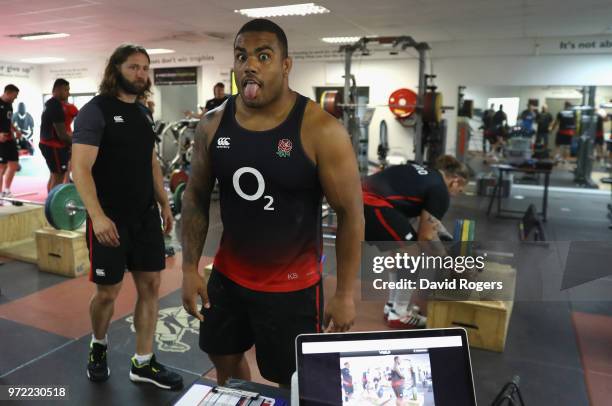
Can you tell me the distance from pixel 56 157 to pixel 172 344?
3.48 m

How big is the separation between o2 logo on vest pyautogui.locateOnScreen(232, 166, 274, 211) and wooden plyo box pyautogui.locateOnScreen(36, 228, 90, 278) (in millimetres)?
2874

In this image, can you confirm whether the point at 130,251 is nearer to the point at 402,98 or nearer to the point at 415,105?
the point at 415,105

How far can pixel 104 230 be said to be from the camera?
1.91 m

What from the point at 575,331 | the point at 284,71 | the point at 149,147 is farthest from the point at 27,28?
the point at 575,331

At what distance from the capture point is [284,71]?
1.33m

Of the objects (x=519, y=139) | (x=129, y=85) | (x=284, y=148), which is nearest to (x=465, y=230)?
(x=284, y=148)

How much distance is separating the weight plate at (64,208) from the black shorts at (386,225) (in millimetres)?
2185

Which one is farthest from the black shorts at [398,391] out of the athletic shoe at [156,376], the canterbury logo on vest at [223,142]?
the athletic shoe at [156,376]

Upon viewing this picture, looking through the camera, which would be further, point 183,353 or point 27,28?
point 27,28

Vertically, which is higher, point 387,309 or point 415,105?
point 415,105

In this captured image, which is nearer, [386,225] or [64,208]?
[386,225]

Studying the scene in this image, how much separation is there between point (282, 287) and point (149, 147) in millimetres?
1094

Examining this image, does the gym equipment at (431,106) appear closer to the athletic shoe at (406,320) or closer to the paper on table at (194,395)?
the athletic shoe at (406,320)

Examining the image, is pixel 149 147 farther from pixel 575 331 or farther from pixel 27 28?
pixel 27 28
